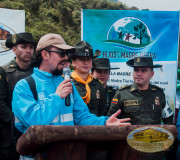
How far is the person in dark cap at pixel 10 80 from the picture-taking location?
320 centimetres

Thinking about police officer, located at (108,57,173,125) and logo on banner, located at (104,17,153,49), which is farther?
logo on banner, located at (104,17,153,49)

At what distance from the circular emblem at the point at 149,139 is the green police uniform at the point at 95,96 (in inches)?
85.1

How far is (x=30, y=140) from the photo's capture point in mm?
1043

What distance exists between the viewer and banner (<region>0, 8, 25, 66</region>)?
5.33m

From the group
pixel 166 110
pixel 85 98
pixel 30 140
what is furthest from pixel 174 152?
pixel 30 140

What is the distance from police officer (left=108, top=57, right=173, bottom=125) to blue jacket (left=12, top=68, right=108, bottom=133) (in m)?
1.39

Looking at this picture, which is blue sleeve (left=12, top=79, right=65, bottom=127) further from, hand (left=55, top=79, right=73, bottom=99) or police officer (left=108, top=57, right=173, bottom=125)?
police officer (left=108, top=57, right=173, bottom=125)

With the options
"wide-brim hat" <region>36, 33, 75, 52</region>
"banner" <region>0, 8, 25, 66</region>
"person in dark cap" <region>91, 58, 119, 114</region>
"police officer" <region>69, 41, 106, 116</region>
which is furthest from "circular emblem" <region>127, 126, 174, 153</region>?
"banner" <region>0, 8, 25, 66</region>

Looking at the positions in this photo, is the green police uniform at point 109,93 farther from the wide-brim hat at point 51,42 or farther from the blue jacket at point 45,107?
the wide-brim hat at point 51,42

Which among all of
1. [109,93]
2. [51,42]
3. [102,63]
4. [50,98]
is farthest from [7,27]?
[50,98]

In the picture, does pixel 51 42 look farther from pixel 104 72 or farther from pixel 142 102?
pixel 104 72

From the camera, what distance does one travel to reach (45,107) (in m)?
1.59

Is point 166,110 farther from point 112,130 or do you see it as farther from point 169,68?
point 112,130

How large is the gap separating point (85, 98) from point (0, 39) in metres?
3.09
